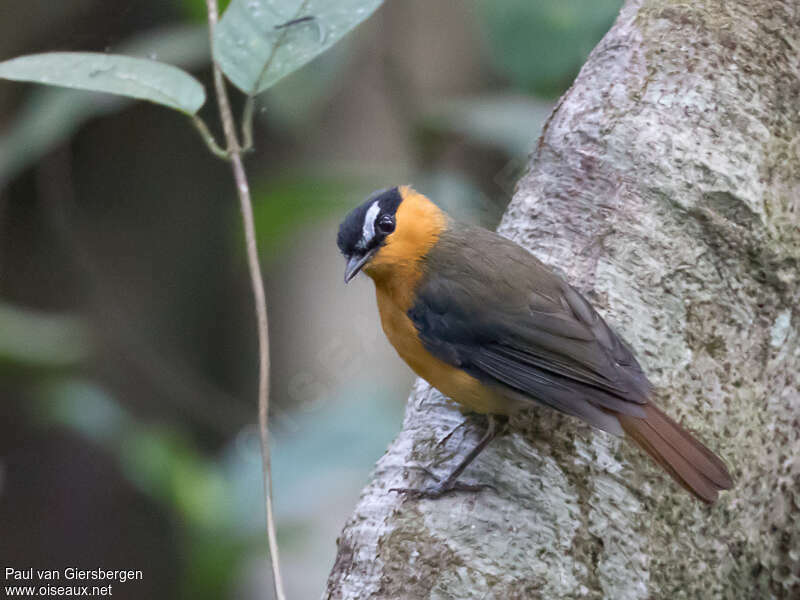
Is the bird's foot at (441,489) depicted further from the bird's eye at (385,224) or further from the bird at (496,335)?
the bird's eye at (385,224)

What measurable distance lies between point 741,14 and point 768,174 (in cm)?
54

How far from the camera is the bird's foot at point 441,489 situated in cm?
186

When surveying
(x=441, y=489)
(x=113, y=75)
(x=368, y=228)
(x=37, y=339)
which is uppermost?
(x=113, y=75)

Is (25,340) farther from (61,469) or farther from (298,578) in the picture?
(298,578)

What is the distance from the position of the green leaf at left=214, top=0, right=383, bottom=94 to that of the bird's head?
56cm

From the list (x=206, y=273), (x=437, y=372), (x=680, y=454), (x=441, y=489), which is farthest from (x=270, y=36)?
(x=206, y=273)

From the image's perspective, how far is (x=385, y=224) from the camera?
251cm

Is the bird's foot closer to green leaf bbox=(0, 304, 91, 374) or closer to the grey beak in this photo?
the grey beak

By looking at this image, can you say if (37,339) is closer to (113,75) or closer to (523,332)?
(113,75)

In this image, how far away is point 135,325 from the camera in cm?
475

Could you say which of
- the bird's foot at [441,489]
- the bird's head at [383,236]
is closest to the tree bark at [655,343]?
the bird's foot at [441,489]

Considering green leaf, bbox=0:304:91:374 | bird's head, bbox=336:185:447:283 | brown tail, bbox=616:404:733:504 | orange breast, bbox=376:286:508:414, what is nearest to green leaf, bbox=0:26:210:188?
green leaf, bbox=0:304:91:374

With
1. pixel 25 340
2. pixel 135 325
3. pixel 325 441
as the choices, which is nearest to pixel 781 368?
pixel 325 441

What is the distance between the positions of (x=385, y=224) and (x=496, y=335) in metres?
0.51
